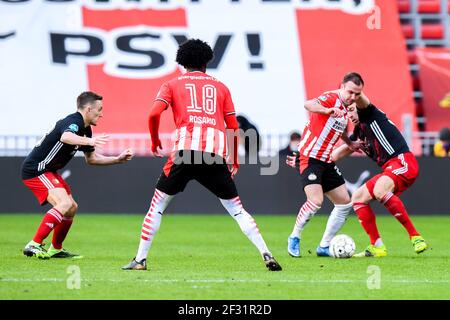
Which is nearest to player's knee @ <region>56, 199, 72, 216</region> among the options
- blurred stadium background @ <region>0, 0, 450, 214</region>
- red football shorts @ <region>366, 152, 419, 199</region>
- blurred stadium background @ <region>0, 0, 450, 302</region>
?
red football shorts @ <region>366, 152, 419, 199</region>

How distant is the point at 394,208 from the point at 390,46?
14627 millimetres

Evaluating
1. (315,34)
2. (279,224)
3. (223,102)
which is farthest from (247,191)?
(223,102)

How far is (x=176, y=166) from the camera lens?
10391 mm

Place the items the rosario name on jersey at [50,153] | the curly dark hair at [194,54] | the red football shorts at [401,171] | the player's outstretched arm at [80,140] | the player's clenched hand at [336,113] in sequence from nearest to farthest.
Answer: the curly dark hair at [194,54]
the player's outstretched arm at [80,140]
the player's clenched hand at [336,113]
the rosario name on jersey at [50,153]
the red football shorts at [401,171]

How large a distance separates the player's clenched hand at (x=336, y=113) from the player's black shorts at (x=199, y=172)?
213 cm

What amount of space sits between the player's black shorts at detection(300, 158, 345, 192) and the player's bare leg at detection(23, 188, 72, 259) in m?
2.87

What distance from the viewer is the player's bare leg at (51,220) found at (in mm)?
12125

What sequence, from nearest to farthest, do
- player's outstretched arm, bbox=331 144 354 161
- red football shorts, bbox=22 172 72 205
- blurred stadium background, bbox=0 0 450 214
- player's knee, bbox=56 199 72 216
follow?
player's knee, bbox=56 199 72 216 < red football shorts, bbox=22 172 72 205 < player's outstretched arm, bbox=331 144 354 161 < blurred stadium background, bbox=0 0 450 214

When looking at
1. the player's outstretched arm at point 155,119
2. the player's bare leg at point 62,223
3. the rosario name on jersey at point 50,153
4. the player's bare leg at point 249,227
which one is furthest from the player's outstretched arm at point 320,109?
the player's bare leg at point 62,223

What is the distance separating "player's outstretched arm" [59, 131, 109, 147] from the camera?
11242 mm

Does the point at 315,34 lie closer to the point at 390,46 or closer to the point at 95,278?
the point at 390,46

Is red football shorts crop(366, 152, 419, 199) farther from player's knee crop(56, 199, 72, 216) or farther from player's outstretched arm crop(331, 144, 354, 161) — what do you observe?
Result: player's knee crop(56, 199, 72, 216)

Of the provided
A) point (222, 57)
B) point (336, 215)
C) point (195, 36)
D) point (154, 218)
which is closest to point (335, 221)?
point (336, 215)

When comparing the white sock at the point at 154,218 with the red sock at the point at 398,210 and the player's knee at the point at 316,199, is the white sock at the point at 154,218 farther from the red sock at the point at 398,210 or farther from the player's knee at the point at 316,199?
the red sock at the point at 398,210
